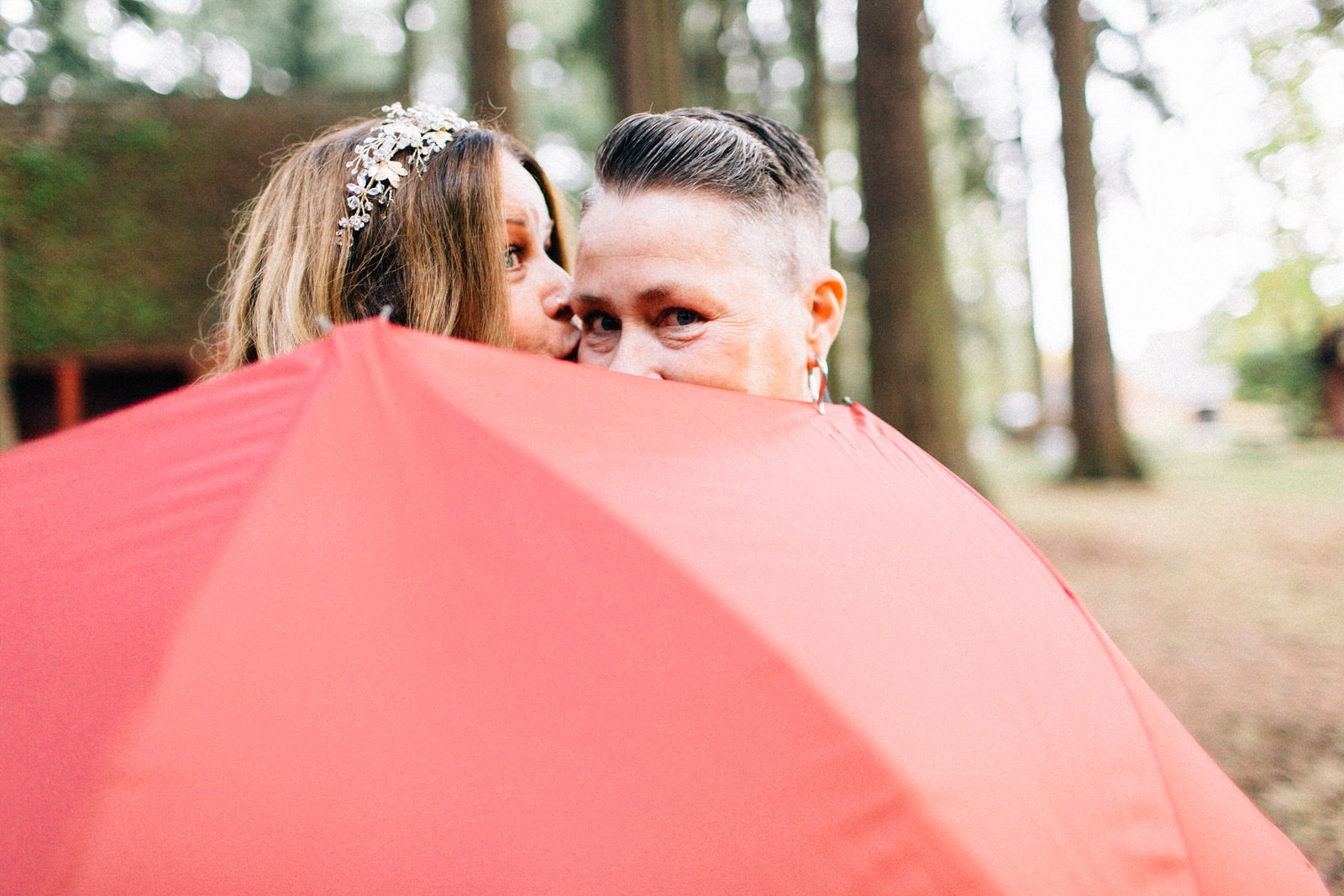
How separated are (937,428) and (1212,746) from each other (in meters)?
3.66

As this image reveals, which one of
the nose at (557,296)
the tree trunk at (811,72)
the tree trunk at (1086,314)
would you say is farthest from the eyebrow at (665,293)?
the tree trunk at (811,72)

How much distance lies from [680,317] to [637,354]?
0.43ft

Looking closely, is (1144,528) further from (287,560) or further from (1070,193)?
(287,560)

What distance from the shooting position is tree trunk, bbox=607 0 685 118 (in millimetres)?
14336

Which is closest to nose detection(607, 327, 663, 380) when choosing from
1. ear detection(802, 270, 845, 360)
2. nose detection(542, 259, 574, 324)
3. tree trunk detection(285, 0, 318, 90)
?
nose detection(542, 259, 574, 324)

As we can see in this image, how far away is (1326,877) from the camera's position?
4.38m

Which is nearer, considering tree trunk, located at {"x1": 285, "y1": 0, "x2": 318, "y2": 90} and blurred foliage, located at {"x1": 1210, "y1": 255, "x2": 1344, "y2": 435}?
blurred foliage, located at {"x1": 1210, "y1": 255, "x2": 1344, "y2": 435}

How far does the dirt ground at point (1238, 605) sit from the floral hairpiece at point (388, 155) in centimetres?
493

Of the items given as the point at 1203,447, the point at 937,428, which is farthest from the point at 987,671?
the point at 1203,447

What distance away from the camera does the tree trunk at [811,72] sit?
19469 mm

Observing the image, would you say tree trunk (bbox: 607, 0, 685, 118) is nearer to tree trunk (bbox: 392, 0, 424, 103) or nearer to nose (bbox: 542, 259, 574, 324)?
tree trunk (bbox: 392, 0, 424, 103)

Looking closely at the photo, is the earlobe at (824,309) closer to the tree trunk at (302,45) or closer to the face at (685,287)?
the face at (685,287)

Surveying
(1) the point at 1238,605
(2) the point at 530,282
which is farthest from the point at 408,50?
(2) the point at 530,282

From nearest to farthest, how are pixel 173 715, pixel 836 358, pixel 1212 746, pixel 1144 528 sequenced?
pixel 173 715 → pixel 1212 746 → pixel 1144 528 → pixel 836 358
